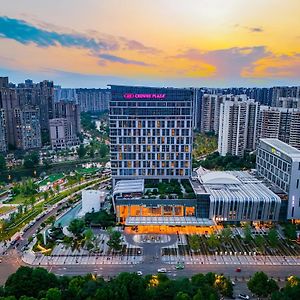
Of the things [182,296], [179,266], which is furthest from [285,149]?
[182,296]

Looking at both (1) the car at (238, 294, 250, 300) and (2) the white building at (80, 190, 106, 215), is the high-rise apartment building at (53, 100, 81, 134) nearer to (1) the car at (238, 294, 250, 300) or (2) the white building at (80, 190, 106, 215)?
(2) the white building at (80, 190, 106, 215)

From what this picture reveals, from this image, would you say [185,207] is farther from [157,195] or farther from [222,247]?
[222,247]

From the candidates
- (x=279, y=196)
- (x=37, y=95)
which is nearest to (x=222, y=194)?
(x=279, y=196)

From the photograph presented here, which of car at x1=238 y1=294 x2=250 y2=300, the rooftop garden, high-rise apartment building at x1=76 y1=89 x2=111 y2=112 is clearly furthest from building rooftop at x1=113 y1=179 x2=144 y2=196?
high-rise apartment building at x1=76 y1=89 x2=111 y2=112

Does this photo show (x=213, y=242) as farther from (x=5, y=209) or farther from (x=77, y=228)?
(x=5, y=209)

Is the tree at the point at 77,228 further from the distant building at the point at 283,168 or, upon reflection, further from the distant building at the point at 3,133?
the distant building at the point at 3,133
